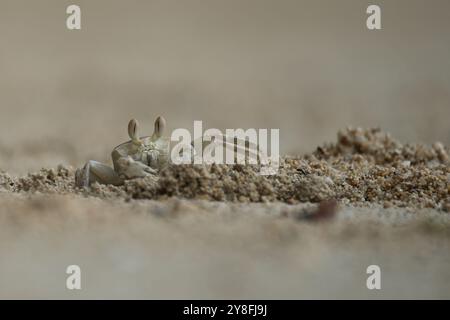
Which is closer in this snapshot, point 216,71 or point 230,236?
point 230,236

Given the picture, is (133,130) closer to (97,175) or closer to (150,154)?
(150,154)

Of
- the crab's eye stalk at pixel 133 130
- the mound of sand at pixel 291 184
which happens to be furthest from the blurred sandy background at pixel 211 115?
the crab's eye stalk at pixel 133 130

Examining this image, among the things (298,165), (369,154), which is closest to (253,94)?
(369,154)

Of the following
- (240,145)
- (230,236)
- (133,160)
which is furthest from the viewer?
(240,145)

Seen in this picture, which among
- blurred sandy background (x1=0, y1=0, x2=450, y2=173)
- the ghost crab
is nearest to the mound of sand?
the ghost crab

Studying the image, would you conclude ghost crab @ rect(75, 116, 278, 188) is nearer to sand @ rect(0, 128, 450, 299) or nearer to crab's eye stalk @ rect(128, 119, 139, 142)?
crab's eye stalk @ rect(128, 119, 139, 142)

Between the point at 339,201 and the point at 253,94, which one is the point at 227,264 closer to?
the point at 339,201

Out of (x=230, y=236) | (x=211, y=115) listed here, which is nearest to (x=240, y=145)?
(x=230, y=236)
